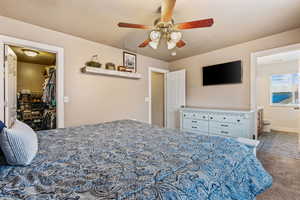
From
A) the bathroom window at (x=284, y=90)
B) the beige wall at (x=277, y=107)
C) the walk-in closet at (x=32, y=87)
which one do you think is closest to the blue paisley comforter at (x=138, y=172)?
the walk-in closet at (x=32, y=87)

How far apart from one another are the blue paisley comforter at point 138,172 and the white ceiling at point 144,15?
174 centimetres

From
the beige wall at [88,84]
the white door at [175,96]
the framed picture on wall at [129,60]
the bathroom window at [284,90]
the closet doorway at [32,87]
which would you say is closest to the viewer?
the beige wall at [88,84]

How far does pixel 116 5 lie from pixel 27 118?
4219 mm

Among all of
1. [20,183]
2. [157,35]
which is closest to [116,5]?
[157,35]

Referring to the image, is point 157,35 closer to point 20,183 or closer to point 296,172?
point 20,183

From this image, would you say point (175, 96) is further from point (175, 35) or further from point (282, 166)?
point (282, 166)

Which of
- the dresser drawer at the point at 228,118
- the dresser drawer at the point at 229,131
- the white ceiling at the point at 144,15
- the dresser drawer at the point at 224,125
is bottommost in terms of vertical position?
the dresser drawer at the point at 229,131

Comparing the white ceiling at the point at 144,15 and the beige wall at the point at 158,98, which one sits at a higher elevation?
the white ceiling at the point at 144,15

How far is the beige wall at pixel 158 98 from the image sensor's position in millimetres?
4727

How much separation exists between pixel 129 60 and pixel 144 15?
160cm

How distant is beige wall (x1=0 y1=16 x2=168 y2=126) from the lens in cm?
235

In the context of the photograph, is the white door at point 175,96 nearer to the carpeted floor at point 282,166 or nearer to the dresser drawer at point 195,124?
the dresser drawer at point 195,124

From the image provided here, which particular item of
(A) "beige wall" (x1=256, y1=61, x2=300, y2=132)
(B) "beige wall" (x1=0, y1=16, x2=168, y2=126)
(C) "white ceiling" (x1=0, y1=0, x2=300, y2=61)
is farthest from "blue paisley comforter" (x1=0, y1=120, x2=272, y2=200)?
(A) "beige wall" (x1=256, y1=61, x2=300, y2=132)

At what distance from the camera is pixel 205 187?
688 millimetres
